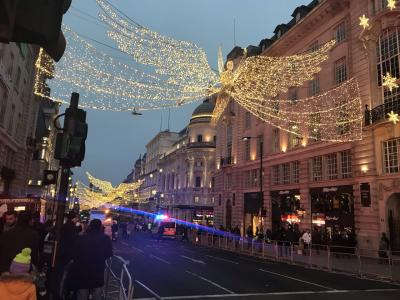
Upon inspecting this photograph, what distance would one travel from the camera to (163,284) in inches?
510

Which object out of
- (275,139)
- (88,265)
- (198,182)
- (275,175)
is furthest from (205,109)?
(88,265)

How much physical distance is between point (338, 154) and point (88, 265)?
84.5ft

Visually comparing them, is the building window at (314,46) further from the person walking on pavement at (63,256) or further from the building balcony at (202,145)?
the building balcony at (202,145)

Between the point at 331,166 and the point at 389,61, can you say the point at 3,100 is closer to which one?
the point at 331,166

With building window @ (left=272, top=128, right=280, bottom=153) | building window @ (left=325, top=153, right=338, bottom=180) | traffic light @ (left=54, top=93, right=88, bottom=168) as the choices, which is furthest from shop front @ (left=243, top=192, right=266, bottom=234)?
traffic light @ (left=54, top=93, right=88, bottom=168)

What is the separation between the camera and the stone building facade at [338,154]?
24.2 metres

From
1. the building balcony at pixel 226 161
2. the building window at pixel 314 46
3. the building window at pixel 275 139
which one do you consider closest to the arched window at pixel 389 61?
the building window at pixel 314 46

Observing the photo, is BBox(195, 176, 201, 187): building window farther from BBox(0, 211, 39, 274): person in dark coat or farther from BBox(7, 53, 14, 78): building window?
BBox(0, 211, 39, 274): person in dark coat

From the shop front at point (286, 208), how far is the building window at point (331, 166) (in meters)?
4.11

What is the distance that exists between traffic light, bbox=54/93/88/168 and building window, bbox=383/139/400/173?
22.3m

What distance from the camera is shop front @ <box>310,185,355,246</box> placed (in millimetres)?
27125

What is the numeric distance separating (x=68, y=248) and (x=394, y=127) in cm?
2156

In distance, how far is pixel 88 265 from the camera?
266 inches

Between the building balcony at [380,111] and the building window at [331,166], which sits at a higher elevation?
the building balcony at [380,111]
